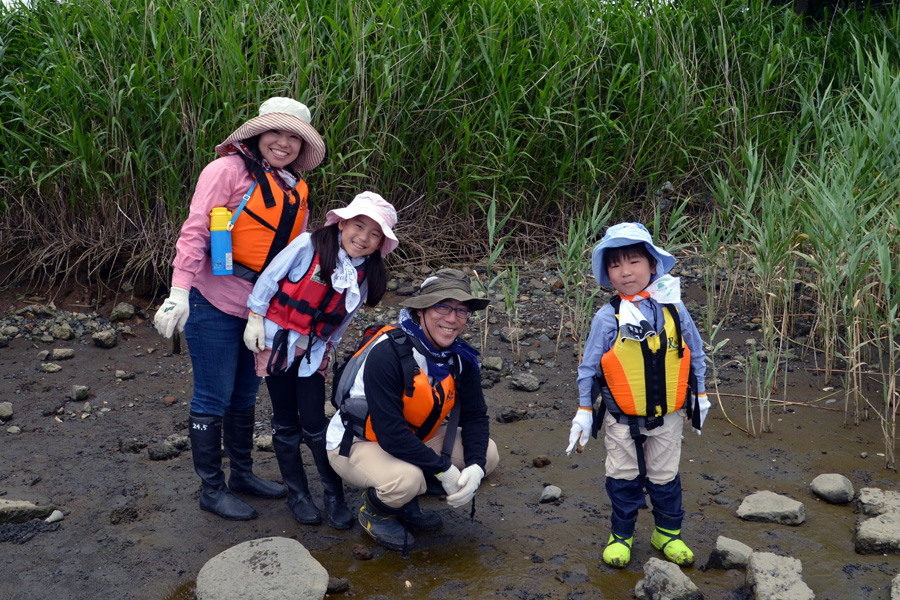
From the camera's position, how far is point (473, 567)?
301 centimetres

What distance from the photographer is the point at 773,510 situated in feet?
10.8

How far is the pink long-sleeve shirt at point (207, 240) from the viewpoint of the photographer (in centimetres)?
301

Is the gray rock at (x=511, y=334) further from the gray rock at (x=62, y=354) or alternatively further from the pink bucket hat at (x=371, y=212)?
the gray rock at (x=62, y=354)

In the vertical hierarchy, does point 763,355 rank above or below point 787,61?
below

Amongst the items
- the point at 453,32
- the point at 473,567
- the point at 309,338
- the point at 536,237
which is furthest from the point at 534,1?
the point at 473,567

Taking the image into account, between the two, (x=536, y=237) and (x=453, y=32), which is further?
(x=536, y=237)

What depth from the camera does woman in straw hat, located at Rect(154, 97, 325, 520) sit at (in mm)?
3025

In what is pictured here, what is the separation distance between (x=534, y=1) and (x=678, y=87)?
1.38m

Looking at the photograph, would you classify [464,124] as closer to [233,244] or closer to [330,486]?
[233,244]

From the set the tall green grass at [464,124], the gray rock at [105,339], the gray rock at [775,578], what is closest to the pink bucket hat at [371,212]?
the gray rock at [775,578]

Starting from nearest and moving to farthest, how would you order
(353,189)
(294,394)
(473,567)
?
(473,567) → (294,394) → (353,189)

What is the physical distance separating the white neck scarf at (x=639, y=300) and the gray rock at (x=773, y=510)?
1.06 m

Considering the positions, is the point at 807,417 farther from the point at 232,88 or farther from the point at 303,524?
the point at 232,88

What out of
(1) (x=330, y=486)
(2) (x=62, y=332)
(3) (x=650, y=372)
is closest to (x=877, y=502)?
(3) (x=650, y=372)
